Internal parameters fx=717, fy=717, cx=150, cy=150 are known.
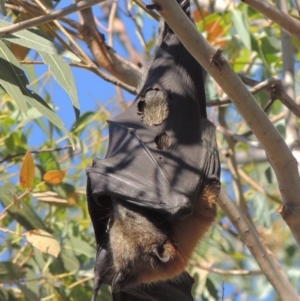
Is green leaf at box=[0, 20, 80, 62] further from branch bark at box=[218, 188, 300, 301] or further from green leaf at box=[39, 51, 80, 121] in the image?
branch bark at box=[218, 188, 300, 301]

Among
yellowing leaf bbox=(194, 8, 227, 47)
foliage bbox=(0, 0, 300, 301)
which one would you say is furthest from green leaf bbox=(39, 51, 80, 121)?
yellowing leaf bbox=(194, 8, 227, 47)

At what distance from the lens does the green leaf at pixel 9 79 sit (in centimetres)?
285

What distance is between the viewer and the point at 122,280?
3350 millimetres

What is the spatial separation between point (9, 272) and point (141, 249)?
75cm

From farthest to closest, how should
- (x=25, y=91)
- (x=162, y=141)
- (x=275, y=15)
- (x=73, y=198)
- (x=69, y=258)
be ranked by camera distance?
(x=73, y=198) < (x=69, y=258) < (x=162, y=141) < (x=25, y=91) < (x=275, y=15)

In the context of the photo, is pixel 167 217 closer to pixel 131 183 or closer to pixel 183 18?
pixel 131 183

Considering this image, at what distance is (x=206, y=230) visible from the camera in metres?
3.45

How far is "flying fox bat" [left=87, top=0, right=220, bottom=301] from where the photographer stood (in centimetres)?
330

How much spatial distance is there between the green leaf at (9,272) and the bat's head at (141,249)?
1.87 ft

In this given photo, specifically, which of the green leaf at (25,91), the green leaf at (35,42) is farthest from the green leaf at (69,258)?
the green leaf at (35,42)

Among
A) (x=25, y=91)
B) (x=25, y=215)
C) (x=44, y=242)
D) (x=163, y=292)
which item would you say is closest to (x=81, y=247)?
(x=25, y=215)

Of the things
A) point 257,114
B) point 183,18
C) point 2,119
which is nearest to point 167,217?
point 257,114

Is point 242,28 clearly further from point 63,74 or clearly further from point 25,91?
point 25,91

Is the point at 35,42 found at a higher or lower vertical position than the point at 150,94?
higher
